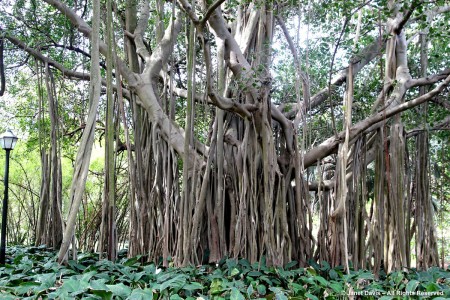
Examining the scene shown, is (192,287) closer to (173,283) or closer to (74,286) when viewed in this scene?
(173,283)

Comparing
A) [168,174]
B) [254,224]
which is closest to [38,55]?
[168,174]

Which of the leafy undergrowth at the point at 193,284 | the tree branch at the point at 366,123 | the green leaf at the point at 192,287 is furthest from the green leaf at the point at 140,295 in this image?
the tree branch at the point at 366,123

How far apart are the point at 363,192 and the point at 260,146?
3.56 ft

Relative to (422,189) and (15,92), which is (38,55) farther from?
(422,189)

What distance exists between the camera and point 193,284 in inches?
93.0

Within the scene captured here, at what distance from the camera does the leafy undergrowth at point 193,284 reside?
211 cm

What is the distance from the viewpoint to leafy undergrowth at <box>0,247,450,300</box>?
211 cm

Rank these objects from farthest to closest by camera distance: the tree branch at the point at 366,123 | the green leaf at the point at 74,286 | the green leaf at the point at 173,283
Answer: the tree branch at the point at 366,123 → the green leaf at the point at 173,283 → the green leaf at the point at 74,286

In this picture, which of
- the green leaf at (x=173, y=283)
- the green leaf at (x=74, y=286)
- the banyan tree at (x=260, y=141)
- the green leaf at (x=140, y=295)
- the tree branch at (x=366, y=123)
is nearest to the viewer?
the green leaf at (x=140, y=295)

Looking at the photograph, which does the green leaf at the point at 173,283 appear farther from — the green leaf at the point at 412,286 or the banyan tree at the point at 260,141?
the green leaf at the point at 412,286

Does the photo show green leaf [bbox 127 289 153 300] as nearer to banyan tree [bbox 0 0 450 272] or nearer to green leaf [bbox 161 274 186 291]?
green leaf [bbox 161 274 186 291]

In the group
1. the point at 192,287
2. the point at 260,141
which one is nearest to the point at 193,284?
the point at 192,287

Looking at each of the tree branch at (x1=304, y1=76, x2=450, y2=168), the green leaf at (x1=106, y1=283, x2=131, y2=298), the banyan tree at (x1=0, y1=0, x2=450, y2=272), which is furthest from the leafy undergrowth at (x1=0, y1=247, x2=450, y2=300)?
the tree branch at (x1=304, y1=76, x2=450, y2=168)

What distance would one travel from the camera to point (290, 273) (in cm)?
317
